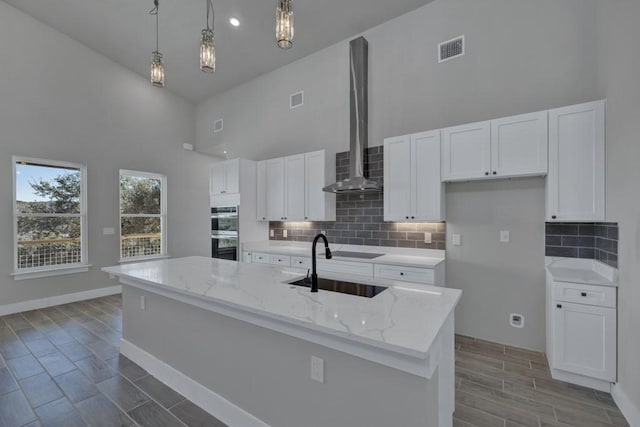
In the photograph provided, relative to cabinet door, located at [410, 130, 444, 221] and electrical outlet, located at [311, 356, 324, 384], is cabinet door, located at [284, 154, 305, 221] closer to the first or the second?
cabinet door, located at [410, 130, 444, 221]

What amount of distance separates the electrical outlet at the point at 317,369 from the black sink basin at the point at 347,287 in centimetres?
67

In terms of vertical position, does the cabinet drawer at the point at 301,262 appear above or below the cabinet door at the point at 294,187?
below

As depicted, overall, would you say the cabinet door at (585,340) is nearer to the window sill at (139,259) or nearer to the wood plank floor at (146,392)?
the wood plank floor at (146,392)

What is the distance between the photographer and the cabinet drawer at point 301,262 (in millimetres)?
3848

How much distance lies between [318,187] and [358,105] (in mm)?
1216

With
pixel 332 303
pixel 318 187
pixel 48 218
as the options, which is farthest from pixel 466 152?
pixel 48 218

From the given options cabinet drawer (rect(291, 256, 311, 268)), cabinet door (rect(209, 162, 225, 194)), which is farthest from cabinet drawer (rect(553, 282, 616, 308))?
cabinet door (rect(209, 162, 225, 194))

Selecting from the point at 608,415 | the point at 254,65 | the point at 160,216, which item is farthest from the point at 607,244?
the point at 160,216

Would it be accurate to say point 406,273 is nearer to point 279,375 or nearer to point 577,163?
point 577,163

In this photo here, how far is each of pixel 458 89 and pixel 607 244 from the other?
2.04m

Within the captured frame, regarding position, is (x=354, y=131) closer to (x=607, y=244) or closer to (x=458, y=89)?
(x=458, y=89)

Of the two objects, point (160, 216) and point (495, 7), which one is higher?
point (495, 7)

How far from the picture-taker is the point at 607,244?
2.29m

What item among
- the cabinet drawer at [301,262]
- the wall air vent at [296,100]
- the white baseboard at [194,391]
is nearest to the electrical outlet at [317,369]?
the white baseboard at [194,391]
